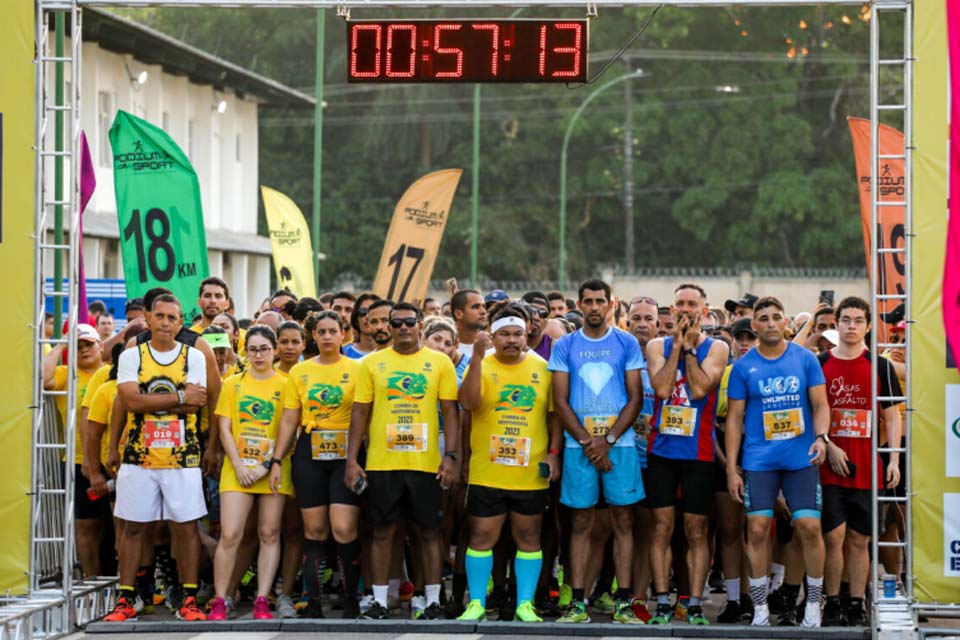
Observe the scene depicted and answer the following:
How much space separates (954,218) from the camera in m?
10.7

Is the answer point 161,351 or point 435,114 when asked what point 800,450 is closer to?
Answer: point 161,351

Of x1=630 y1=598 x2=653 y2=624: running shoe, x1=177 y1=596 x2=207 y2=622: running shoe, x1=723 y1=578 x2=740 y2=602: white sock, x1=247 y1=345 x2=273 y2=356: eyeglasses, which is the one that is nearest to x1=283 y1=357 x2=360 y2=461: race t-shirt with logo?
x1=247 y1=345 x2=273 y2=356: eyeglasses

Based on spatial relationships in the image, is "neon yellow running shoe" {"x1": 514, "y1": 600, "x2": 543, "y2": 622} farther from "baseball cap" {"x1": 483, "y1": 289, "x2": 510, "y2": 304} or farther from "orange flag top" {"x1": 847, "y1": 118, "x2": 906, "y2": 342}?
"orange flag top" {"x1": 847, "y1": 118, "x2": 906, "y2": 342}

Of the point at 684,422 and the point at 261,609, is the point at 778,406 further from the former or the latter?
the point at 261,609

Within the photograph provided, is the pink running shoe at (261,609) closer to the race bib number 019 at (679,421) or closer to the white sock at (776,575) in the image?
the race bib number 019 at (679,421)

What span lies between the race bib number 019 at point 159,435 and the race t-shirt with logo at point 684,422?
3351 millimetres

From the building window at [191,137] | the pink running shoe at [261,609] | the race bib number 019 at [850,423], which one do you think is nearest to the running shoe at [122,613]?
the pink running shoe at [261,609]

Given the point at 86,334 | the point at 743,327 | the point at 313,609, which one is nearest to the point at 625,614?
the point at 313,609

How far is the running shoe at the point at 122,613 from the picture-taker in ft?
40.2

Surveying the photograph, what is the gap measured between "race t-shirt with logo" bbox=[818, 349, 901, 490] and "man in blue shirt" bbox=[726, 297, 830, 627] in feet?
0.85

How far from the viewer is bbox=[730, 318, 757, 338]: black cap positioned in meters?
13.3

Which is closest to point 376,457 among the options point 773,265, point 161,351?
point 161,351

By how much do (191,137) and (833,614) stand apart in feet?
107

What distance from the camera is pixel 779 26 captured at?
6494 centimetres
